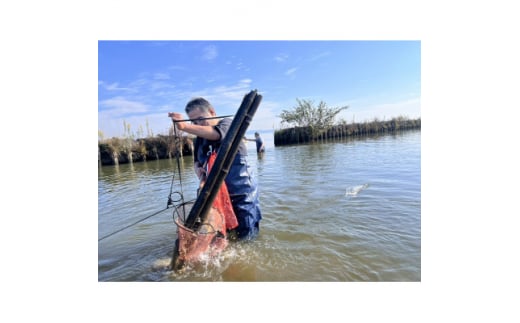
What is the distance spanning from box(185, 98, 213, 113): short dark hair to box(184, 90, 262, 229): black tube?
1.36 ft

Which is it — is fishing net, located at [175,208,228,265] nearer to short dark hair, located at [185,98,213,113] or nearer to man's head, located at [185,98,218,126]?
man's head, located at [185,98,218,126]

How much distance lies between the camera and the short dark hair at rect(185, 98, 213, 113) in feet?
8.86

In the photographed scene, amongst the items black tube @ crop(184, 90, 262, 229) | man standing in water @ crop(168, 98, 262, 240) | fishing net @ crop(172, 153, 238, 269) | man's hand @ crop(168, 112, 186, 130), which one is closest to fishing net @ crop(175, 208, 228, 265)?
fishing net @ crop(172, 153, 238, 269)

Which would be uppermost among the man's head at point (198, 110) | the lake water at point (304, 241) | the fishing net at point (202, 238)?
the man's head at point (198, 110)

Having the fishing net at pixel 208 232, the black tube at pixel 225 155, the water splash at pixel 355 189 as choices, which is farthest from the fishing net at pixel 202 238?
the water splash at pixel 355 189

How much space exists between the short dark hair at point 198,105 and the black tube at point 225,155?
415mm

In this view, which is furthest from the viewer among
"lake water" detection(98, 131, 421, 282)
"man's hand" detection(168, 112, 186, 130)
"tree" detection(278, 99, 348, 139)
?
"tree" detection(278, 99, 348, 139)

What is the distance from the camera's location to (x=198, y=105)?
2719mm

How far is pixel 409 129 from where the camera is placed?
22641mm

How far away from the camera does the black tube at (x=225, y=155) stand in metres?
2.53

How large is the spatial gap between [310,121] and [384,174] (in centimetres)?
1876

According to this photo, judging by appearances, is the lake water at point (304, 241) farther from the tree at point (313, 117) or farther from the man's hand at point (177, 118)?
the tree at point (313, 117)
